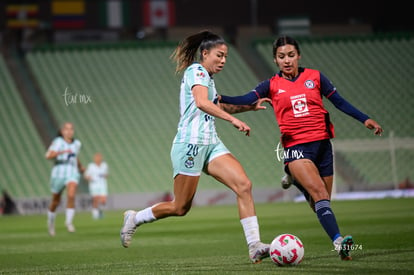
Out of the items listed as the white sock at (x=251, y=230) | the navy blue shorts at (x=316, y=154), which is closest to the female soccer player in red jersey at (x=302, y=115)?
the navy blue shorts at (x=316, y=154)

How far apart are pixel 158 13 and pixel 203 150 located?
79.7 feet

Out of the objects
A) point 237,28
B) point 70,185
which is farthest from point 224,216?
point 237,28

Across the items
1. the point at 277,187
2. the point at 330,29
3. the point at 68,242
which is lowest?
the point at 277,187

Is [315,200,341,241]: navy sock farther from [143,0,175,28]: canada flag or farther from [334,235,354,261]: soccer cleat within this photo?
[143,0,175,28]: canada flag

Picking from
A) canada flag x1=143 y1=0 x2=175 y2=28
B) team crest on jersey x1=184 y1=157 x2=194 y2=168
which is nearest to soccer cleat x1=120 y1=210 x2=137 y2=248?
team crest on jersey x1=184 y1=157 x2=194 y2=168

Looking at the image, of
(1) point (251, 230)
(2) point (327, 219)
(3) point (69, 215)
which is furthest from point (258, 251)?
(3) point (69, 215)

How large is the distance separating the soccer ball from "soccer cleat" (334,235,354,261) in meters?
0.41

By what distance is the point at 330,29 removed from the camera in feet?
112

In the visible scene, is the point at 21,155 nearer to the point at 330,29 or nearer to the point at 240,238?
the point at 330,29

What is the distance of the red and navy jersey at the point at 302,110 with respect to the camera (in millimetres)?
8477

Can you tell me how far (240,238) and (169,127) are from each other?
59.6ft

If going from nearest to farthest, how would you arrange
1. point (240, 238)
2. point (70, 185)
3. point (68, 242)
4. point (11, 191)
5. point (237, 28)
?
1. point (240, 238)
2. point (68, 242)
3. point (70, 185)
4. point (11, 191)
5. point (237, 28)

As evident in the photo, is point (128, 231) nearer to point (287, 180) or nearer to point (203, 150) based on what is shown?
point (203, 150)

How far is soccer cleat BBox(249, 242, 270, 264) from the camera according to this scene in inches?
304
